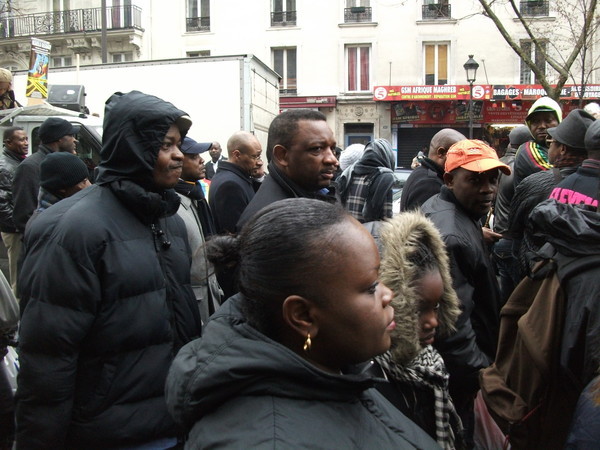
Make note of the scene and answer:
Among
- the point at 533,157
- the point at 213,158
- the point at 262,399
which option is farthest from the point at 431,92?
the point at 262,399

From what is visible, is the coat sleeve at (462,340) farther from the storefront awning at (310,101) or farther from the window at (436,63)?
the window at (436,63)

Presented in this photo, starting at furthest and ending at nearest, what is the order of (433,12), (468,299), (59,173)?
(433,12) < (59,173) < (468,299)

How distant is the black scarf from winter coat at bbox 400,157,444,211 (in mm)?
1717

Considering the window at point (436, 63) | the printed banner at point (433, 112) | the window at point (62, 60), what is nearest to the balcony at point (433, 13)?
the window at point (436, 63)

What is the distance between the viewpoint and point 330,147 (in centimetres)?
343

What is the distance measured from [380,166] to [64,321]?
394 centimetres

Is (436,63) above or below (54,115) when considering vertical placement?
above

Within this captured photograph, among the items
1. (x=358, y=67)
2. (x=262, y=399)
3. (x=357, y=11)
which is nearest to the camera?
(x=262, y=399)

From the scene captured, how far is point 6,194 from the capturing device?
652 centimetres

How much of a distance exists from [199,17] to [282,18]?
400 cm

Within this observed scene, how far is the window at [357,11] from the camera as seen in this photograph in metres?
27.2

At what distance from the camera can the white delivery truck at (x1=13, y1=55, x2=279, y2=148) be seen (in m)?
12.5

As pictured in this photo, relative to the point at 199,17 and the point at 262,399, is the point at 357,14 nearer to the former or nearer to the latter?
the point at 199,17

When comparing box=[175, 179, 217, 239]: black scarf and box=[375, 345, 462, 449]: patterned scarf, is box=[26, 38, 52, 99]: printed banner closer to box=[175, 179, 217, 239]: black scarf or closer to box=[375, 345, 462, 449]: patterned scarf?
box=[175, 179, 217, 239]: black scarf
